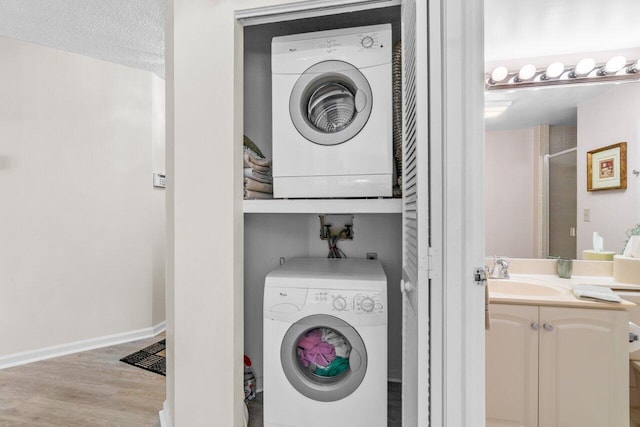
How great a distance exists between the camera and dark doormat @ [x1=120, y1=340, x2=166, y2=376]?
2500 mm

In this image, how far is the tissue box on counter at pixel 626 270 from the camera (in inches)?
69.7

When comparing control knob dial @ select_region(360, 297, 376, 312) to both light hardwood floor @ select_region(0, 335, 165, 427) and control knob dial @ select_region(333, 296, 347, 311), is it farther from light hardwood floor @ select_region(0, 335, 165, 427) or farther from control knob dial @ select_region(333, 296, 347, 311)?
light hardwood floor @ select_region(0, 335, 165, 427)

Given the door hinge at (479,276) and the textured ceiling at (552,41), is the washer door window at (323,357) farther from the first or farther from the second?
the textured ceiling at (552,41)

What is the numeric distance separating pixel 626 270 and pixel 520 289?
21.1 inches

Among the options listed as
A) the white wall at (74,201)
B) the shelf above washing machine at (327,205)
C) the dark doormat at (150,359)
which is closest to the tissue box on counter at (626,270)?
the shelf above washing machine at (327,205)

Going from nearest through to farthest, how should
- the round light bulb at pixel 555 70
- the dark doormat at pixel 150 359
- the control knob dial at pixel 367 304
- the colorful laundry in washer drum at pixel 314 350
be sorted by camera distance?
the control knob dial at pixel 367 304
the colorful laundry in washer drum at pixel 314 350
the round light bulb at pixel 555 70
the dark doormat at pixel 150 359

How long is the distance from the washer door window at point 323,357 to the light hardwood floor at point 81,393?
95 centimetres

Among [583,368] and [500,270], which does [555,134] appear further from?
[583,368]

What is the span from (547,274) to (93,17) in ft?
11.3

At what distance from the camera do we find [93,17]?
2.35 metres

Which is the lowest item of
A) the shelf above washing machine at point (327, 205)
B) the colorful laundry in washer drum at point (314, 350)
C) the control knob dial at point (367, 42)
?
the colorful laundry in washer drum at point (314, 350)

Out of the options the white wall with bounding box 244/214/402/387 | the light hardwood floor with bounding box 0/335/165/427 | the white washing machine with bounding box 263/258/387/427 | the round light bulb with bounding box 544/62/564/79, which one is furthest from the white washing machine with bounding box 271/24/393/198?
the light hardwood floor with bounding box 0/335/165/427

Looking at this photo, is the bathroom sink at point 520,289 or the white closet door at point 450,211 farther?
the bathroom sink at point 520,289

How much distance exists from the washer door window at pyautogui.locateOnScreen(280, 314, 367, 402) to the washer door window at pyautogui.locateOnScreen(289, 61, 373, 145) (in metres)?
0.86
